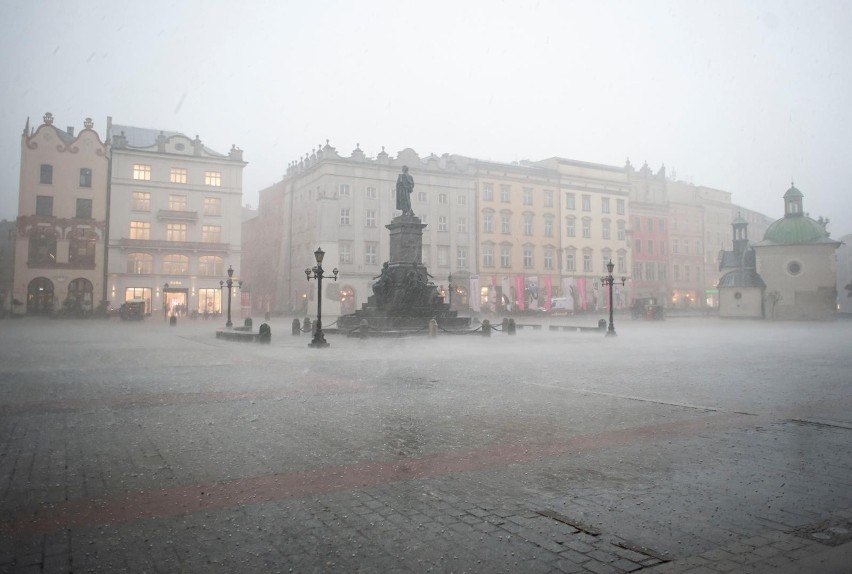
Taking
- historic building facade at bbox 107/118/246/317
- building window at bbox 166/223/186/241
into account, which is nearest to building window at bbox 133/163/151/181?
historic building facade at bbox 107/118/246/317

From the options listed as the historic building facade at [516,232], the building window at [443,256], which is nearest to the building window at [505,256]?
the historic building facade at [516,232]

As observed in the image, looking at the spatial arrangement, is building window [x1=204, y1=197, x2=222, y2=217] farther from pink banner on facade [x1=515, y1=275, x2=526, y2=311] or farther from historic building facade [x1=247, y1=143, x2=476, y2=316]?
pink banner on facade [x1=515, y1=275, x2=526, y2=311]

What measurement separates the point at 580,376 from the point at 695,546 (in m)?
9.22

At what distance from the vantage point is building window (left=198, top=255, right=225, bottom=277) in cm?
5691

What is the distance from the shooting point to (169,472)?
557 centimetres

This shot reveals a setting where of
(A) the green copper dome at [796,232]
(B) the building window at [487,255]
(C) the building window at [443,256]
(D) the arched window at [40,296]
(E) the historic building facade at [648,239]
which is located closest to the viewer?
(A) the green copper dome at [796,232]

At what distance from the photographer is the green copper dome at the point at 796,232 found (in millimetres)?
51188

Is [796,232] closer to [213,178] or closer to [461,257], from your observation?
[461,257]

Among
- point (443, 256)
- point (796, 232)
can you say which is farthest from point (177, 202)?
point (796, 232)

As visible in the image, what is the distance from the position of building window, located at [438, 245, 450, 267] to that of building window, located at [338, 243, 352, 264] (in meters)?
9.54

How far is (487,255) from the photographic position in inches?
2496

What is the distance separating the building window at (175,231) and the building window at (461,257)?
1042 inches

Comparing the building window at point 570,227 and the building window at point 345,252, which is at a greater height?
the building window at point 570,227

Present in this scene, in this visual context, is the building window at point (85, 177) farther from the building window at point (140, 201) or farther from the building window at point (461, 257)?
the building window at point (461, 257)
